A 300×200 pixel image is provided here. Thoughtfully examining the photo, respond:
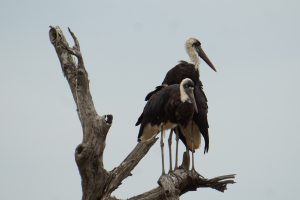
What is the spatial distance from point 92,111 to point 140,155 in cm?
114

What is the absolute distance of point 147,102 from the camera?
36.4 ft

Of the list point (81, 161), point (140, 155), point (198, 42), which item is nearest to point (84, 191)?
point (81, 161)

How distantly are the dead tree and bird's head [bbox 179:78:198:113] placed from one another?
117 centimetres

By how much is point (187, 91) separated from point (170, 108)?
0.35 meters

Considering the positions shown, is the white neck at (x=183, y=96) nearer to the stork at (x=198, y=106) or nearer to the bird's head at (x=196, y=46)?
the stork at (x=198, y=106)

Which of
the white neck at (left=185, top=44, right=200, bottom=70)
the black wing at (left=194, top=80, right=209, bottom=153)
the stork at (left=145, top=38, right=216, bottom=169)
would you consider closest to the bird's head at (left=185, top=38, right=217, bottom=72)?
the white neck at (left=185, top=44, right=200, bottom=70)

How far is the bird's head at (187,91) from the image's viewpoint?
10.8m

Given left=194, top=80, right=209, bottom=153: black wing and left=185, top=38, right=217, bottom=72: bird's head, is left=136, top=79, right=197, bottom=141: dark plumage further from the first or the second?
left=185, top=38, right=217, bottom=72: bird's head

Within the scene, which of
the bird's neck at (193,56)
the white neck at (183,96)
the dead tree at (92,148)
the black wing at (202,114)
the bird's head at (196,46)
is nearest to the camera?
the dead tree at (92,148)

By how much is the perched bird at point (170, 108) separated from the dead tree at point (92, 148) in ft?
3.45

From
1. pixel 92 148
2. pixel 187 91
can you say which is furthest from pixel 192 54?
pixel 92 148

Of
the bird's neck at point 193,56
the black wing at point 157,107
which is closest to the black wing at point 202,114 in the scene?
the black wing at point 157,107

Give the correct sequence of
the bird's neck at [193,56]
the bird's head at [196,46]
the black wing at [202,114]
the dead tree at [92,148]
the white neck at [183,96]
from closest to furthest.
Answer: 1. the dead tree at [92,148]
2. the white neck at [183,96]
3. the black wing at [202,114]
4. the bird's neck at [193,56]
5. the bird's head at [196,46]

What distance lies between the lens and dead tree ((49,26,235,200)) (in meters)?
8.36
